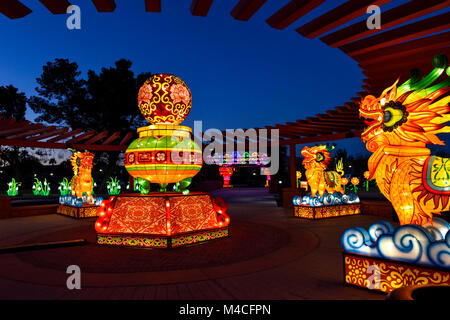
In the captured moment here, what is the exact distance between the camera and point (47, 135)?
10680mm

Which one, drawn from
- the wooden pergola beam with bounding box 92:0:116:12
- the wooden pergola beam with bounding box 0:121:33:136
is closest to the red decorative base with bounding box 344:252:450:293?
the wooden pergola beam with bounding box 92:0:116:12

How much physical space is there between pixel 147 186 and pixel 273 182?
61.0ft

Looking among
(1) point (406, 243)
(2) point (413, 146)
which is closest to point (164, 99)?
(2) point (413, 146)

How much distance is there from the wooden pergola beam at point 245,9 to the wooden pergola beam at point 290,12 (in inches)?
7.4

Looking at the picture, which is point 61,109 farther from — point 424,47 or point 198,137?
point 424,47

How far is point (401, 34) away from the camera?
10.1ft

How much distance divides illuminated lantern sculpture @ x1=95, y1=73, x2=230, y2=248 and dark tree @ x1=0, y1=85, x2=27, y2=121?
71.1 feet

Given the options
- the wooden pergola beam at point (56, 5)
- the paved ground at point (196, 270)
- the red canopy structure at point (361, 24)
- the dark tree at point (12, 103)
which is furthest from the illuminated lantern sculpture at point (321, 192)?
the dark tree at point (12, 103)

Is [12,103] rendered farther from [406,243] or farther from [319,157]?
[406,243]

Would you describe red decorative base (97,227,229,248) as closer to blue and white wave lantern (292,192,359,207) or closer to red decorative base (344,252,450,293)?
red decorative base (344,252,450,293)

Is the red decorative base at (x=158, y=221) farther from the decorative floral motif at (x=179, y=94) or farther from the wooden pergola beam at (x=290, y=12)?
the wooden pergola beam at (x=290, y=12)

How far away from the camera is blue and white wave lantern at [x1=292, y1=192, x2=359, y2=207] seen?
10390mm
